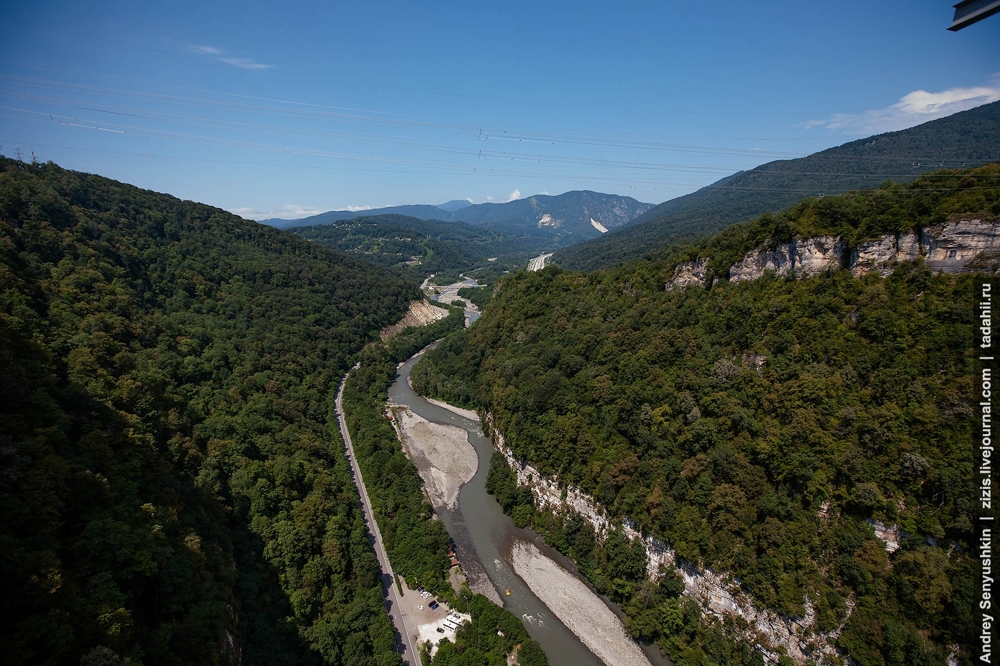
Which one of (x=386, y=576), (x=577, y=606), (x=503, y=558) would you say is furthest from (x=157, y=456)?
(x=577, y=606)

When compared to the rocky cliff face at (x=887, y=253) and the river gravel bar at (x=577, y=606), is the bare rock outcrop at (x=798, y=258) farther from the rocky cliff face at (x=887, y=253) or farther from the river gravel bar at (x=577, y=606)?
the river gravel bar at (x=577, y=606)

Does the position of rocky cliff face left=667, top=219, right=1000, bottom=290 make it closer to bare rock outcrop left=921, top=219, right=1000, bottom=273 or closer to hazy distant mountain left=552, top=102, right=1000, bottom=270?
bare rock outcrop left=921, top=219, right=1000, bottom=273

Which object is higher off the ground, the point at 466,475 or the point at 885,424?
the point at 885,424

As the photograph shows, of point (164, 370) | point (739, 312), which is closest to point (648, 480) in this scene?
point (739, 312)

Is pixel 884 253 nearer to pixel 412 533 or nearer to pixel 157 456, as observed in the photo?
pixel 412 533

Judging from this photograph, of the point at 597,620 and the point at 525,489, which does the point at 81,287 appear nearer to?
the point at 525,489

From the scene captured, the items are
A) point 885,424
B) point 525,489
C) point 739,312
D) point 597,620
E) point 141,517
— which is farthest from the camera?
point 525,489

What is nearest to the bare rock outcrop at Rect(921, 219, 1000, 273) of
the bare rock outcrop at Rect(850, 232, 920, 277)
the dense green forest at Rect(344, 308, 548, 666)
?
the bare rock outcrop at Rect(850, 232, 920, 277)
